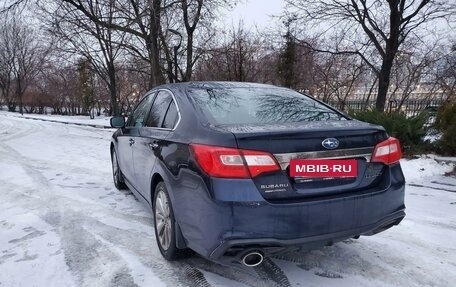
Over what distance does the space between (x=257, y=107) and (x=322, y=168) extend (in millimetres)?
930

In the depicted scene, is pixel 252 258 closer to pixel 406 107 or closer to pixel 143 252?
pixel 143 252

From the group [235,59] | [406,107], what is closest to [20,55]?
[235,59]

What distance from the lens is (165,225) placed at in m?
3.19

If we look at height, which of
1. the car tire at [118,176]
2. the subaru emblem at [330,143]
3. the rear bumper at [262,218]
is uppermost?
the subaru emblem at [330,143]

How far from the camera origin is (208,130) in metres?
2.62

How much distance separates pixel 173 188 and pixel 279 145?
0.94 meters

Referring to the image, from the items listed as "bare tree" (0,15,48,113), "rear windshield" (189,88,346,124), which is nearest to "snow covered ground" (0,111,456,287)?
Result: "rear windshield" (189,88,346,124)

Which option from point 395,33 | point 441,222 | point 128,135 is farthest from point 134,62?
point 441,222

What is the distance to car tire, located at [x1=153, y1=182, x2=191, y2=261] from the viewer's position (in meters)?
3.03

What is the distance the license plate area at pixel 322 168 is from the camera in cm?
245

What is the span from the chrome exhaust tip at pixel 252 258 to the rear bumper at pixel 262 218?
0.18 ft

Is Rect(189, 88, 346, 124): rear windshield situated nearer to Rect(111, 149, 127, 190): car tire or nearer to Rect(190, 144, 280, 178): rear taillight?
Rect(190, 144, 280, 178): rear taillight

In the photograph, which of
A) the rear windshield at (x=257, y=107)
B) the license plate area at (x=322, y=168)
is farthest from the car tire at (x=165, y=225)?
the license plate area at (x=322, y=168)

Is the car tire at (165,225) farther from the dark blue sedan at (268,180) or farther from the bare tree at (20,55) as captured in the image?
the bare tree at (20,55)
